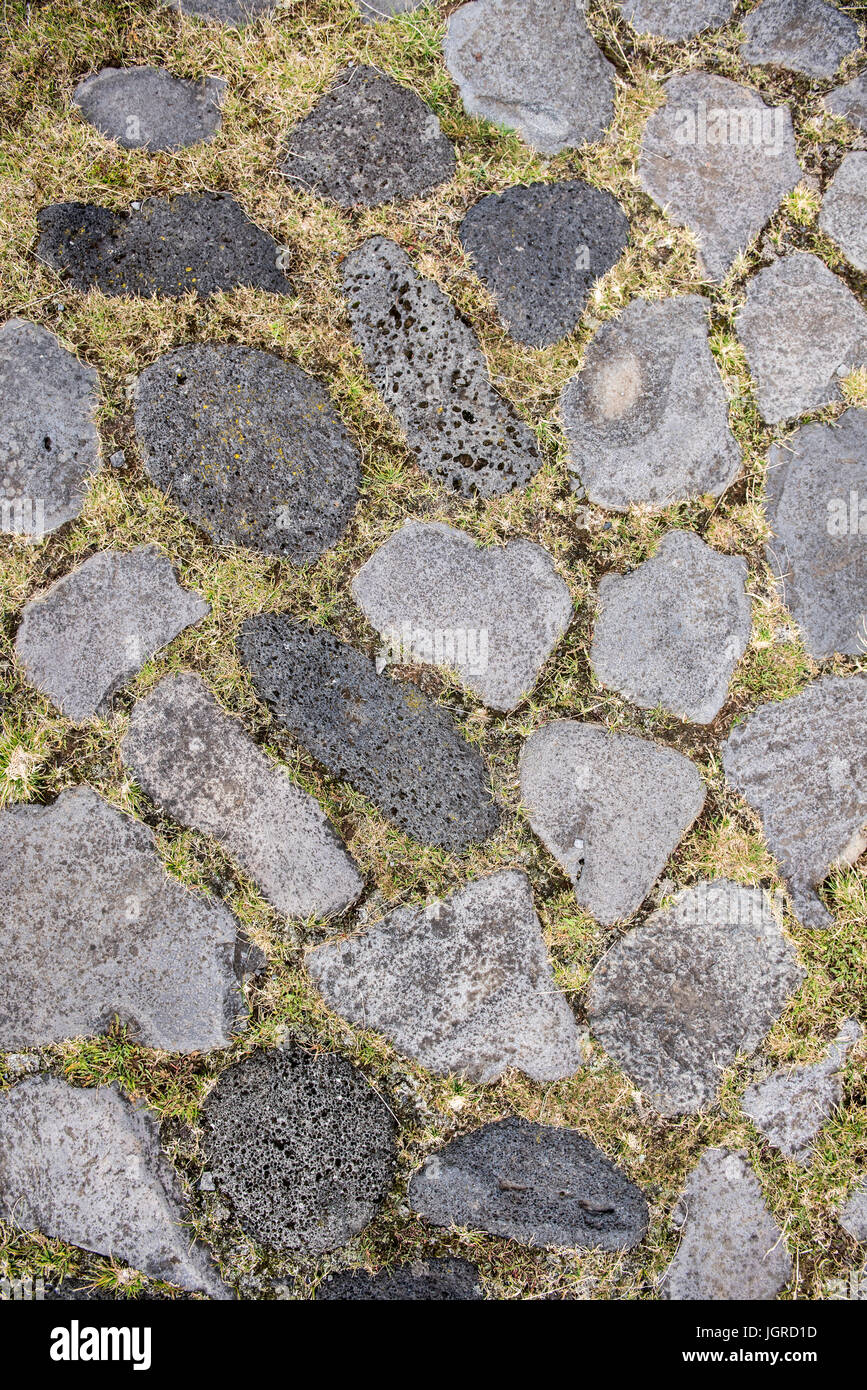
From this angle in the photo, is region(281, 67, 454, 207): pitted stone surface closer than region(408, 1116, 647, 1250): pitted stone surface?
No

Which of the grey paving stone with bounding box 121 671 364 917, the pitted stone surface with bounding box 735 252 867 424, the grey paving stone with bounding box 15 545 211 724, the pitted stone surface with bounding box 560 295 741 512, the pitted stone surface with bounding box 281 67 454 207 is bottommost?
the grey paving stone with bounding box 121 671 364 917

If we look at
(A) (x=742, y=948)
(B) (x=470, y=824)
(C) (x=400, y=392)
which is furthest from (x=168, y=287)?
(A) (x=742, y=948)

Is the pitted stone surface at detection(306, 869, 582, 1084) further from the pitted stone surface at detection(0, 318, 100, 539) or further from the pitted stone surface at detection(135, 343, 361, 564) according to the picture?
the pitted stone surface at detection(0, 318, 100, 539)

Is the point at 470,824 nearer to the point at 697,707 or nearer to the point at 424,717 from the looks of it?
the point at 424,717

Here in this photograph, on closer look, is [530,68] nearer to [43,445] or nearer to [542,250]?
[542,250]

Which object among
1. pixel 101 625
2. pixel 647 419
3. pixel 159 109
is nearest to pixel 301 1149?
pixel 101 625

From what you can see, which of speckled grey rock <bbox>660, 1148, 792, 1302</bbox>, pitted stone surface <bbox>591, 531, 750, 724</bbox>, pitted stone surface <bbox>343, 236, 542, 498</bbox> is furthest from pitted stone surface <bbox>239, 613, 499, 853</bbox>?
speckled grey rock <bbox>660, 1148, 792, 1302</bbox>

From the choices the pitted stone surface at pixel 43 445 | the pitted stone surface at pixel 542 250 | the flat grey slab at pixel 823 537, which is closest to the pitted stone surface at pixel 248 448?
the pitted stone surface at pixel 43 445
